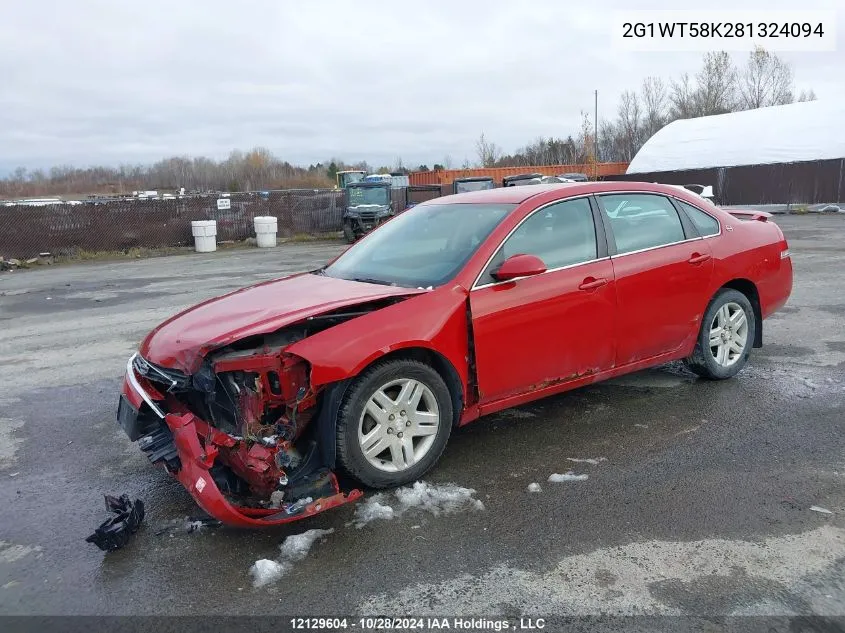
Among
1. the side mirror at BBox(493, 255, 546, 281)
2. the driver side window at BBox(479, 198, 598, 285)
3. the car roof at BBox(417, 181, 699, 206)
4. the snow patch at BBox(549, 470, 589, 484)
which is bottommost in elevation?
the snow patch at BBox(549, 470, 589, 484)

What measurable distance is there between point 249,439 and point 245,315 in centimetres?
80

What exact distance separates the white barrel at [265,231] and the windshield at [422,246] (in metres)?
19.8

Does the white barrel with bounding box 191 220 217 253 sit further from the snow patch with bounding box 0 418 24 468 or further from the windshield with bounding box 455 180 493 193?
the snow patch with bounding box 0 418 24 468

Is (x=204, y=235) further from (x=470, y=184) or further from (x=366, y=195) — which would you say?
(x=470, y=184)

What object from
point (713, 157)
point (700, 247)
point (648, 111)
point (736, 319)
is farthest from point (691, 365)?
point (648, 111)

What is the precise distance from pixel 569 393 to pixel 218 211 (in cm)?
2206

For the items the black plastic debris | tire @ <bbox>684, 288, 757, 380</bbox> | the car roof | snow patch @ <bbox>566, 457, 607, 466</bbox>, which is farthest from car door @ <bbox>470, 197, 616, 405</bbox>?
the black plastic debris

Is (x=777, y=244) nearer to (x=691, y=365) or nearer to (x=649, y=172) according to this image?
(x=691, y=365)

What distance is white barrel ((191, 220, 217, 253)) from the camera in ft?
76.1

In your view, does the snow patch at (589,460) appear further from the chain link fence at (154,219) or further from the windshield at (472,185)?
the windshield at (472,185)

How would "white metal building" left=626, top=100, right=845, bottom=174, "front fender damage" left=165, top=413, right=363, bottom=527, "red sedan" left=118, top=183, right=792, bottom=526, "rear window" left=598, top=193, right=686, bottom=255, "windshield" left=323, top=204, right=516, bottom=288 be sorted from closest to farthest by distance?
"front fender damage" left=165, top=413, right=363, bottom=527 → "red sedan" left=118, top=183, right=792, bottom=526 → "windshield" left=323, top=204, right=516, bottom=288 → "rear window" left=598, top=193, right=686, bottom=255 → "white metal building" left=626, top=100, right=845, bottom=174

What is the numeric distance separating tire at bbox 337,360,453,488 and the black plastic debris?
1.06 metres

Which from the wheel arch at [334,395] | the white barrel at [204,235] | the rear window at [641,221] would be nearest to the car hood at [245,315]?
the wheel arch at [334,395]

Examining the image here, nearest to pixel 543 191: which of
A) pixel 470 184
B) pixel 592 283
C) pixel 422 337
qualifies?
pixel 592 283
